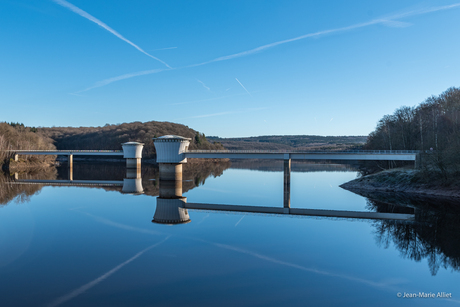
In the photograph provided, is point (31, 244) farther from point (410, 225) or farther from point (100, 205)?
point (410, 225)

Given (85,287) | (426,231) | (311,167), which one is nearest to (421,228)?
(426,231)

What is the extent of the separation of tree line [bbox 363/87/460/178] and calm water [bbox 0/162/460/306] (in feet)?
54.6

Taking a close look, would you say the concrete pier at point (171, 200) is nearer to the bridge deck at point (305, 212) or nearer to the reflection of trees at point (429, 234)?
the bridge deck at point (305, 212)

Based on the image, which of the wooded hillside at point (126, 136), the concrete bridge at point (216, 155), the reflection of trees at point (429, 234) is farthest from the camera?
the wooded hillside at point (126, 136)

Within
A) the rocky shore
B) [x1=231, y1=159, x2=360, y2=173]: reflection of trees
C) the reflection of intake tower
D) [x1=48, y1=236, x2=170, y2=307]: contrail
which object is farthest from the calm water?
[x1=231, y1=159, x2=360, y2=173]: reflection of trees

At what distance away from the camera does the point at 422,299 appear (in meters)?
12.8

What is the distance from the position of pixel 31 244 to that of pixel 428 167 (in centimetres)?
4524

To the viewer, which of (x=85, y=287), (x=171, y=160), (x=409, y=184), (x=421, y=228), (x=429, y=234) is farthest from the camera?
(x=171, y=160)

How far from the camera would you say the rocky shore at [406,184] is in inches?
1516

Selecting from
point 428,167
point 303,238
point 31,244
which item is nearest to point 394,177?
point 428,167

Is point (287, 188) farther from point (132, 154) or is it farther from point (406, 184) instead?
point (132, 154)

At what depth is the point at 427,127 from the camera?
197ft

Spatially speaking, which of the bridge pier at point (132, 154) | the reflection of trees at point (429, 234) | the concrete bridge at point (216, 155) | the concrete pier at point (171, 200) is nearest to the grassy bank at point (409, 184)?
the concrete bridge at point (216, 155)

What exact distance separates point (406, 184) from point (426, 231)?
22891 mm
